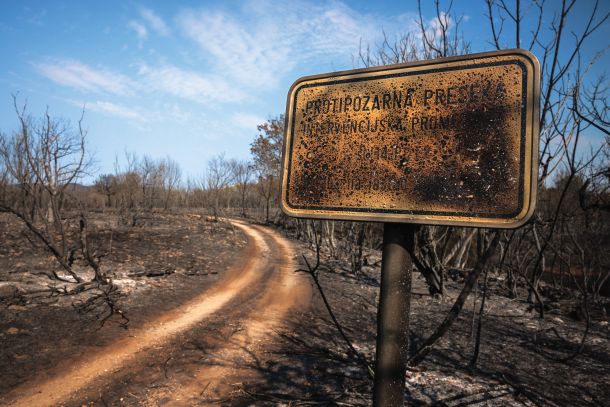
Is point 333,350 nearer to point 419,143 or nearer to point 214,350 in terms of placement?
point 214,350

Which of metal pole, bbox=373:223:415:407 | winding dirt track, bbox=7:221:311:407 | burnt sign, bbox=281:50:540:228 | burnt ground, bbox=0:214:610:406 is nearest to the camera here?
burnt sign, bbox=281:50:540:228

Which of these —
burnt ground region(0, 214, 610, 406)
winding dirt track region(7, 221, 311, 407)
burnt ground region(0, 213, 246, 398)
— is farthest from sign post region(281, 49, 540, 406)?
burnt ground region(0, 213, 246, 398)

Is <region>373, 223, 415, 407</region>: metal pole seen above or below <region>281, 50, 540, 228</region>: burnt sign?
below

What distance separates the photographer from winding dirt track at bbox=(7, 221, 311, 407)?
14.8 feet

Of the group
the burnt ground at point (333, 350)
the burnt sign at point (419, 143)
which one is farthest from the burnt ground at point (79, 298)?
the burnt sign at point (419, 143)

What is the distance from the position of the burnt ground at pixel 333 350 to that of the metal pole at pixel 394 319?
115cm

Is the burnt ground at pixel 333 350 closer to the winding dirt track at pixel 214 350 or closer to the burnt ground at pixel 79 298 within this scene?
the burnt ground at pixel 79 298

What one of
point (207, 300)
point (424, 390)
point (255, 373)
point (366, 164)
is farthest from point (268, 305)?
point (366, 164)

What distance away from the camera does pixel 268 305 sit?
8.97m

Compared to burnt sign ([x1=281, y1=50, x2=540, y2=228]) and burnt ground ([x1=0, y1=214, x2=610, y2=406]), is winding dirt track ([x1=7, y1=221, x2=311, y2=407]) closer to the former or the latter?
burnt ground ([x1=0, y1=214, x2=610, y2=406])

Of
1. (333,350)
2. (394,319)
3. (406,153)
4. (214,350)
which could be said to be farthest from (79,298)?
(406,153)

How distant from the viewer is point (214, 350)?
233 inches

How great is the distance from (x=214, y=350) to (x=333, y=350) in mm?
2103

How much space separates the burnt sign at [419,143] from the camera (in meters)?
1.41
